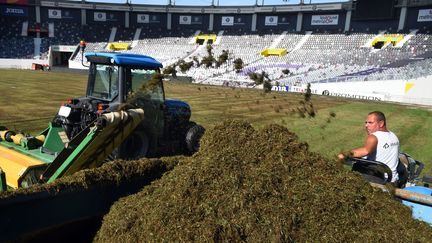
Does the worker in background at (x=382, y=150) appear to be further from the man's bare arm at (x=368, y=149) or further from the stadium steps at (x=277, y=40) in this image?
the stadium steps at (x=277, y=40)

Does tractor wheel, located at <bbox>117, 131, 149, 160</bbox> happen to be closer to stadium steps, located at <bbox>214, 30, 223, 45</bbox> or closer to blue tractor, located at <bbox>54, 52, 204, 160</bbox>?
blue tractor, located at <bbox>54, 52, 204, 160</bbox>

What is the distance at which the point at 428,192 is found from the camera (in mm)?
4695

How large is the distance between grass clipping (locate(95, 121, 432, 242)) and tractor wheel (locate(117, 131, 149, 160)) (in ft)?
7.00

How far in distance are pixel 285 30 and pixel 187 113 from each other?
52.6 meters

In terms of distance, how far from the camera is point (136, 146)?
6.49 meters

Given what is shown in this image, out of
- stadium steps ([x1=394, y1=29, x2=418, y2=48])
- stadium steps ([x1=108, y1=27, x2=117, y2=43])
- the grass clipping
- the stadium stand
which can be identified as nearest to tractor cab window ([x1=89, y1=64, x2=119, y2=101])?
the grass clipping

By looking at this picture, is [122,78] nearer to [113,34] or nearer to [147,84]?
[147,84]

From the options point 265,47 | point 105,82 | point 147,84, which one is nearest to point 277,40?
point 265,47

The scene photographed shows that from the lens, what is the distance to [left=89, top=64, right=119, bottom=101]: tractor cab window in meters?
6.62

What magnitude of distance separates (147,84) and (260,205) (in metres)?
4.03

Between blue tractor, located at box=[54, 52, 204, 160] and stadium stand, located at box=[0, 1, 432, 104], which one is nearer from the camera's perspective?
blue tractor, located at box=[54, 52, 204, 160]

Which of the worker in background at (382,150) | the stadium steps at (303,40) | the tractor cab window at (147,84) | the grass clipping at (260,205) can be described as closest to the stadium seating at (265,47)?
the stadium steps at (303,40)

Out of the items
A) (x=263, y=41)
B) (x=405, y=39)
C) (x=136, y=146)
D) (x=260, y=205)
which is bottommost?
(x=136, y=146)

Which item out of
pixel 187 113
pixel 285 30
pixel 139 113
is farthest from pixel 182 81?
pixel 139 113
